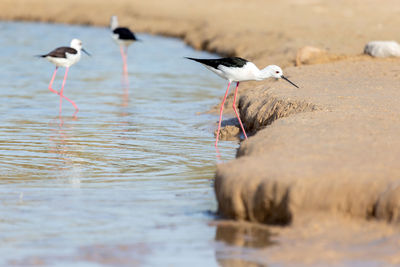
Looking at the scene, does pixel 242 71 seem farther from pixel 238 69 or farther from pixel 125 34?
pixel 125 34

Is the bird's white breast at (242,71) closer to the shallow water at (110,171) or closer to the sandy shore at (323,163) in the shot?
the sandy shore at (323,163)

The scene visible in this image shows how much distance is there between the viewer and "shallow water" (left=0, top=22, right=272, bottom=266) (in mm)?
5066

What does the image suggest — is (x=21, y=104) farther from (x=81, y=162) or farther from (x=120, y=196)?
(x=120, y=196)

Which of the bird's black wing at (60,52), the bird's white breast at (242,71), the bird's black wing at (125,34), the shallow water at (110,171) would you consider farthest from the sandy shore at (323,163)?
the bird's black wing at (125,34)

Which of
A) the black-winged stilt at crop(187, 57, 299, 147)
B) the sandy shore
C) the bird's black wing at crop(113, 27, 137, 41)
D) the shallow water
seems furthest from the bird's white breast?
the bird's black wing at crop(113, 27, 137, 41)

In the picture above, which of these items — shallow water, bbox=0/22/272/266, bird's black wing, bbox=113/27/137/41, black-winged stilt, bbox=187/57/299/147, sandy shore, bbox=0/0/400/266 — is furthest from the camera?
bird's black wing, bbox=113/27/137/41

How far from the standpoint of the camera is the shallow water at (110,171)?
16.6 feet

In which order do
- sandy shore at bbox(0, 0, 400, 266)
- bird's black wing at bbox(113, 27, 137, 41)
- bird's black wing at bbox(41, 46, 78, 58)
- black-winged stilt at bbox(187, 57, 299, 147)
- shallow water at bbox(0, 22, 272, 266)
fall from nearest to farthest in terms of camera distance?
sandy shore at bbox(0, 0, 400, 266), shallow water at bbox(0, 22, 272, 266), black-winged stilt at bbox(187, 57, 299, 147), bird's black wing at bbox(41, 46, 78, 58), bird's black wing at bbox(113, 27, 137, 41)

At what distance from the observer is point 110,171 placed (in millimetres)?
7523

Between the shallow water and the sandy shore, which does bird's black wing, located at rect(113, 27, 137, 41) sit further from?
the sandy shore

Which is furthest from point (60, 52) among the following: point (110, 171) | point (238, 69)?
point (110, 171)

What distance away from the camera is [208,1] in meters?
28.0

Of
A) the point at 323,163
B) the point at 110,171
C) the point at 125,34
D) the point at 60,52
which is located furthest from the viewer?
the point at 125,34

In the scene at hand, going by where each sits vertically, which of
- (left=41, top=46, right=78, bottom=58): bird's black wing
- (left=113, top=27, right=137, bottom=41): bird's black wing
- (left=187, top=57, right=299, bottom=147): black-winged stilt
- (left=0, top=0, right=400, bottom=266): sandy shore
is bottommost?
(left=113, top=27, right=137, bottom=41): bird's black wing
